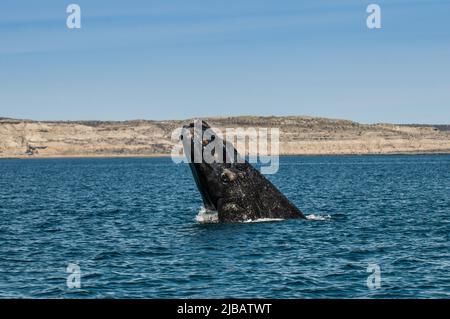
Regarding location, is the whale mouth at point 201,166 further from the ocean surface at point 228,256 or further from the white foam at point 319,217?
the white foam at point 319,217

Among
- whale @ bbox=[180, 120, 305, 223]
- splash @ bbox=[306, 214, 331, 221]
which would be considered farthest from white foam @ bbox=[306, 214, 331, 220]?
whale @ bbox=[180, 120, 305, 223]

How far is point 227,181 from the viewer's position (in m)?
21.1

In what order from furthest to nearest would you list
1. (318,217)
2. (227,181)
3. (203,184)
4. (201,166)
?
(318,217) → (203,184) → (227,181) → (201,166)

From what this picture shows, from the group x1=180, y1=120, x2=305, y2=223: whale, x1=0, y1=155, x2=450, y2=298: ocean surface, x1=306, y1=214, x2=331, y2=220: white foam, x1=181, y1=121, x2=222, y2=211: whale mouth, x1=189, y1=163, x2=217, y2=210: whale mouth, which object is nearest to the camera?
x1=0, y1=155, x2=450, y2=298: ocean surface

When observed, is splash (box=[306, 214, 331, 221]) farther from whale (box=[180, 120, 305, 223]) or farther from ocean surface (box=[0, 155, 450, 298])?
whale (box=[180, 120, 305, 223])

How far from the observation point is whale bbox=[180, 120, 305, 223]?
68.2 ft

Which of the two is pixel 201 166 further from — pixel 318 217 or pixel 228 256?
pixel 318 217

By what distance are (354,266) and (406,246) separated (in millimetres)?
4792

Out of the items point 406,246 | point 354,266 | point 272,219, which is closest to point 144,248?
point 272,219

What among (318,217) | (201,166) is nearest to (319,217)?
(318,217)

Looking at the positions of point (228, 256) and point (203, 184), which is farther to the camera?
point (203, 184)

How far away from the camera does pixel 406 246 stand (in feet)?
74.9

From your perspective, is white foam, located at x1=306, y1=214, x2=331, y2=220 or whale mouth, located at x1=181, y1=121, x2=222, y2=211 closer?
whale mouth, located at x1=181, y1=121, x2=222, y2=211
